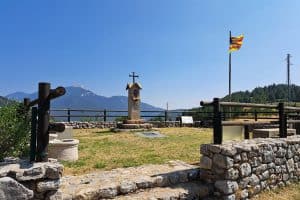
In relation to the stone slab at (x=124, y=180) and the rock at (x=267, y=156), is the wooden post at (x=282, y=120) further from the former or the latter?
the stone slab at (x=124, y=180)

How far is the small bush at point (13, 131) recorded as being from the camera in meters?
3.99

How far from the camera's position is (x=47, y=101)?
3.85 meters

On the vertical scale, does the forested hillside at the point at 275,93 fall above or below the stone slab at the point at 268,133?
above

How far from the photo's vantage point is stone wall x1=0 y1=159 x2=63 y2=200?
3.30m

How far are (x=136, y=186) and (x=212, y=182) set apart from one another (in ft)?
4.68

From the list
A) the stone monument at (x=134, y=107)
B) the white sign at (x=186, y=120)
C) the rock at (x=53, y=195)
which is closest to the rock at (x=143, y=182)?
the rock at (x=53, y=195)

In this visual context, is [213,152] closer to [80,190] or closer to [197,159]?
[197,159]

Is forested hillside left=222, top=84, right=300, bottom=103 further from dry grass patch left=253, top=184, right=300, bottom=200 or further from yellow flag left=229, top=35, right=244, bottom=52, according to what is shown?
dry grass patch left=253, top=184, right=300, bottom=200

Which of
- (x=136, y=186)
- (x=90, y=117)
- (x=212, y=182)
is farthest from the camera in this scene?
(x=90, y=117)

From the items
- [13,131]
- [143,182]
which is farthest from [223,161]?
[13,131]

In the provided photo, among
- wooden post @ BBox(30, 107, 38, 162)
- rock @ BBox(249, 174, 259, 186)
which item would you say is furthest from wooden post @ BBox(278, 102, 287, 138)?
wooden post @ BBox(30, 107, 38, 162)

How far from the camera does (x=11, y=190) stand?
10.8ft

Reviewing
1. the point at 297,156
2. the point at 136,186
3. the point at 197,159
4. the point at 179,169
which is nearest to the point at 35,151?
the point at 136,186

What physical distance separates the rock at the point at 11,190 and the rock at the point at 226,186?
307 cm
